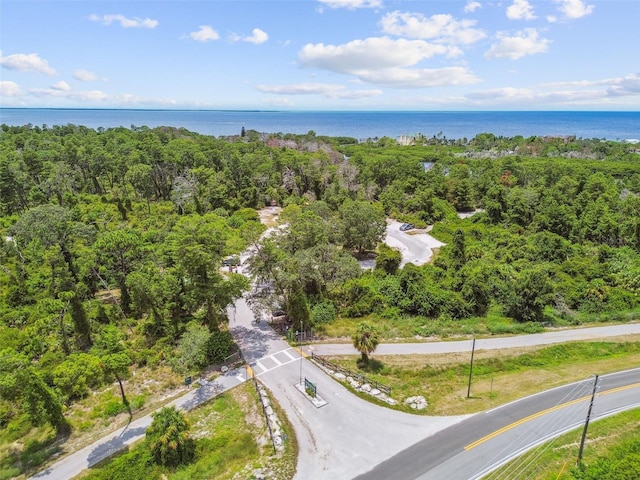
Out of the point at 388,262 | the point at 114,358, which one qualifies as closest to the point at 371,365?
the point at 114,358

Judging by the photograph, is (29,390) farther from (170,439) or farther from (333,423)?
(333,423)

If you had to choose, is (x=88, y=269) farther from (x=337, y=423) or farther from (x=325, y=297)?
(x=337, y=423)

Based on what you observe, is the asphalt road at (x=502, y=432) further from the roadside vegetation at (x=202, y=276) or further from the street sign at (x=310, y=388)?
the roadside vegetation at (x=202, y=276)

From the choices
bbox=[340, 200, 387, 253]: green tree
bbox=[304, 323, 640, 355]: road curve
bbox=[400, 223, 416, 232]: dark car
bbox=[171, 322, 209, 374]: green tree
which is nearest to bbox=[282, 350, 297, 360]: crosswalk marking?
bbox=[304, 323, 640, 355]: road curve

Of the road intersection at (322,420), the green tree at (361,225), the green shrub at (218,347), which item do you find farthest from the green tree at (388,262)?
the green shrub at (218,347)

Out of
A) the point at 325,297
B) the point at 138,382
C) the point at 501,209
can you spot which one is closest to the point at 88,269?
the point at 138,382

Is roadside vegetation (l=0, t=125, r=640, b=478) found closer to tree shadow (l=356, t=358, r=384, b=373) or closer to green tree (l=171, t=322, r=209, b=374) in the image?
green tree (l=171, t=322, r=209, b=374)
